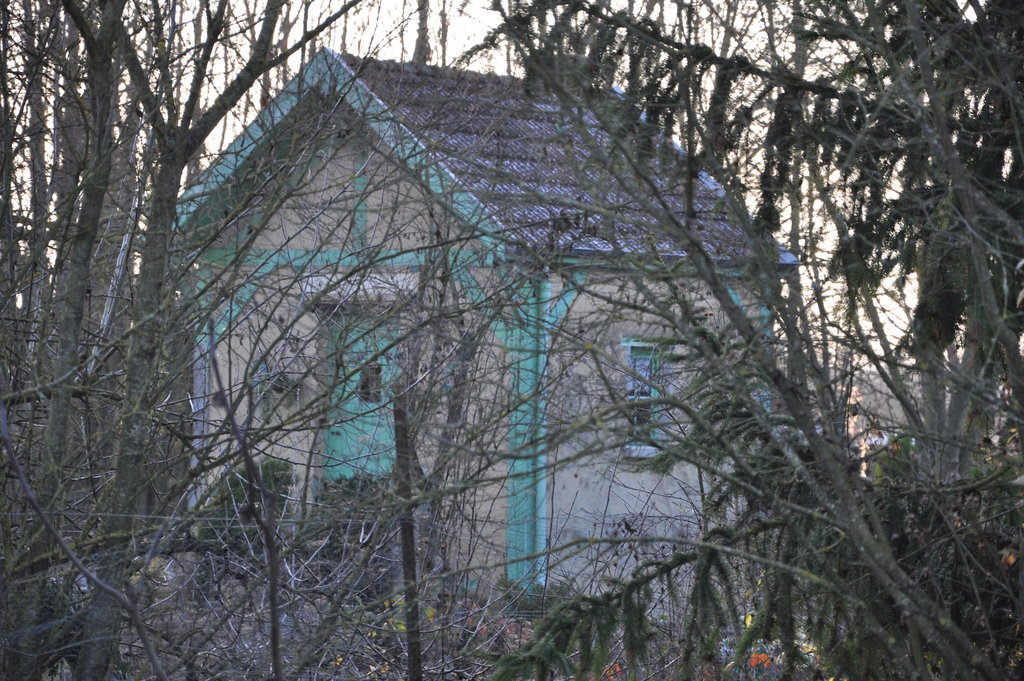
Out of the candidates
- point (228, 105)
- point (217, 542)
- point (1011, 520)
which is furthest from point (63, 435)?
point (1011, 520)

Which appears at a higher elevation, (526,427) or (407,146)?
(407,146)

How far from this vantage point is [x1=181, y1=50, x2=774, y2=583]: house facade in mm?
3818

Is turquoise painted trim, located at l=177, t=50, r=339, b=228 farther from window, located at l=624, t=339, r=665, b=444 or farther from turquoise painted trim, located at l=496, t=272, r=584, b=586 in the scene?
window, located at l=624, t=339, r=665, b=444

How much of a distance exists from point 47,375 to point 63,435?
291mm

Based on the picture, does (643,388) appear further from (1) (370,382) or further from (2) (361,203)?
(2) (361,203)

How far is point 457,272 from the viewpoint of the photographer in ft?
20.0

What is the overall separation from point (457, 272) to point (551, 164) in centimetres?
183

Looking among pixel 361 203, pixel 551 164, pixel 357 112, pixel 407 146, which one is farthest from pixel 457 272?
pixel 551 164

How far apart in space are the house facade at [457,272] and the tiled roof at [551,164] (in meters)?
0.02

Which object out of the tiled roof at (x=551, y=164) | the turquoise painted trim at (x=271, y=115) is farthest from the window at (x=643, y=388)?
the turquoise painted trim at (x=271, y=115)

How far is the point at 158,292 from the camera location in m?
4.64

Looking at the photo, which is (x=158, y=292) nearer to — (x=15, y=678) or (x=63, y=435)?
(x=63, y=435)

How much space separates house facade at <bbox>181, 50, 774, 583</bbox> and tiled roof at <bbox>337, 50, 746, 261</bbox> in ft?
0.06

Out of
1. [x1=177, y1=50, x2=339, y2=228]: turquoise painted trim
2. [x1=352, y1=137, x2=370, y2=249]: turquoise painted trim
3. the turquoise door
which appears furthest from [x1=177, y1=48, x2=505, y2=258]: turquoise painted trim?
the turquoise door
